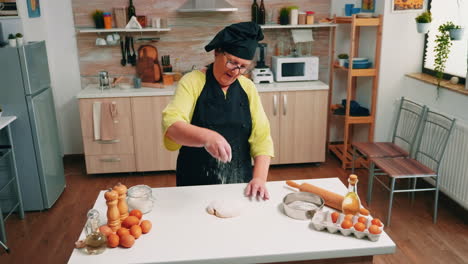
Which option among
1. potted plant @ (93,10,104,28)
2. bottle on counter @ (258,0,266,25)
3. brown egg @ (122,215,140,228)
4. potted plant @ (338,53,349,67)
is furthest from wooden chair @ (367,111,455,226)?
potted plant @ (93,10,104,28)

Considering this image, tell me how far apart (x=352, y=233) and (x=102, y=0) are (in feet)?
12.4

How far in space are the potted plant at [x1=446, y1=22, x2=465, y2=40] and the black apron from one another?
2.21 metres

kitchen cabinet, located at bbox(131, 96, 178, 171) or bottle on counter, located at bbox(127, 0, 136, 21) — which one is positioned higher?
bottle on counter, located at bbox(127, 0, 136, 21)

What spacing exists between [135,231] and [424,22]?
128 inches

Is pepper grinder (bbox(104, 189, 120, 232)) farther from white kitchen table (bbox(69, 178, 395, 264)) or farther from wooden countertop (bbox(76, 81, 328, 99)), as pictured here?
wooden countertop (bbox(76, 81, 328, 99))

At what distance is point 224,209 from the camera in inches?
67.6

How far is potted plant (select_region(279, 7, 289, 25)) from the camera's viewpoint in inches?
174

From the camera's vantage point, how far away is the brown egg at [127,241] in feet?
4.90

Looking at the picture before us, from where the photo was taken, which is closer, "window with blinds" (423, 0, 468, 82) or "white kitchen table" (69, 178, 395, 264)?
"white kitchen table" (69, 178, 395, 264)

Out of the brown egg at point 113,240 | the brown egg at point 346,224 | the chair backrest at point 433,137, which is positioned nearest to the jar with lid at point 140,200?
the brown egg at point 113,240

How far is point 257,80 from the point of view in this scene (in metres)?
4.42

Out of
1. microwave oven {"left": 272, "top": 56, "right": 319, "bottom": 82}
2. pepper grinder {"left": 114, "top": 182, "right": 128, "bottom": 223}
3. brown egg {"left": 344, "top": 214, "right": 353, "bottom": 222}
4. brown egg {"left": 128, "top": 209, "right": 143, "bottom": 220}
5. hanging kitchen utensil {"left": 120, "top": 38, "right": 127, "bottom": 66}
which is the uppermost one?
hanging kitchen utensil {"left": 120, "top": 38, "right": 127, "bottom": 66}

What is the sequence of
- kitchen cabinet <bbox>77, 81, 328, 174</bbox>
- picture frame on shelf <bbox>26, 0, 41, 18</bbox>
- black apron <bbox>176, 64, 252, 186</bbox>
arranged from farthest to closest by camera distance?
kitchen cabinet <bbox>77, 81, 328, 174</bbox>, picture frame on shelf <bbox>26, 0, 41, 18</bbox>, black apron <bbox>176, 64, 252, 186</bbox>

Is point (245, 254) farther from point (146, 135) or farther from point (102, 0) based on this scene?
point (102, 0)
